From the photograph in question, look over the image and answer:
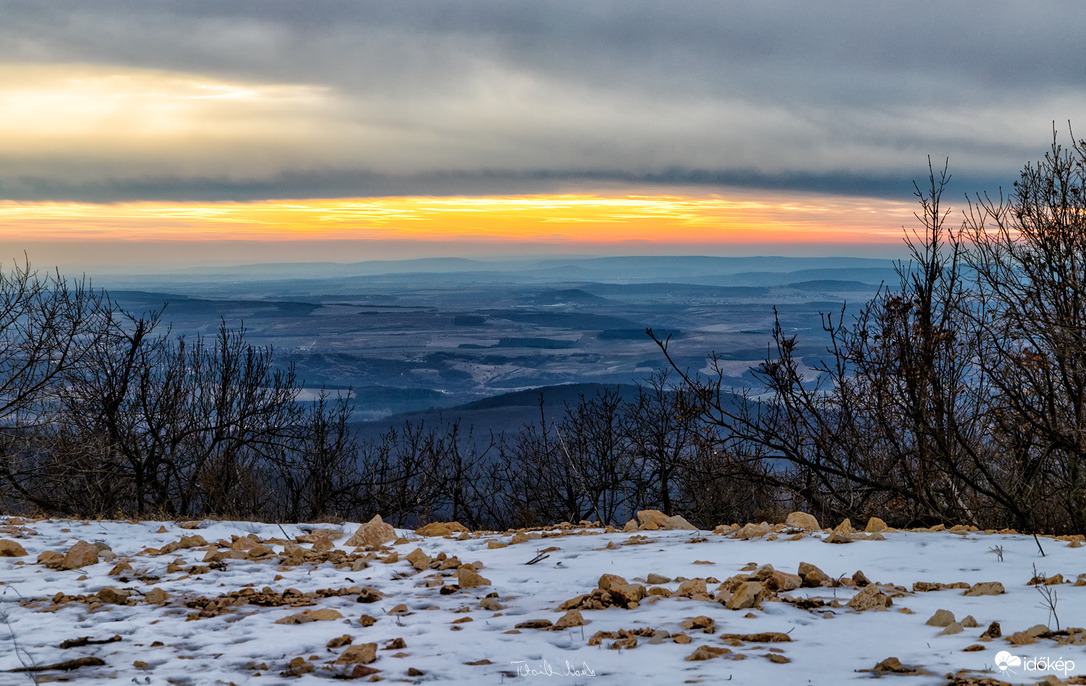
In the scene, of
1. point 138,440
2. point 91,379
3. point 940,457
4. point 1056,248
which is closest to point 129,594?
point 940,457

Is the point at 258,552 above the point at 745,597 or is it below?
below

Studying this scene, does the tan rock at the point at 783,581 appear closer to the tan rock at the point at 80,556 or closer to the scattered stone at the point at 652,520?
the scattered stone at the point at 652,520

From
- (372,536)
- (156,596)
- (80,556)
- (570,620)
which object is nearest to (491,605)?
(570,620)

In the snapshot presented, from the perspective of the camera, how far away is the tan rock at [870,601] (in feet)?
18.3

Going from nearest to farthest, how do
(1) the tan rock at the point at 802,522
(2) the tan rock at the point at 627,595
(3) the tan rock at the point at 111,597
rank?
1. (2) the tan rock at the point at 627,595
2. (3) the tan rock at the point at 111,597
3. (1) the tan rock at the point at 802,522

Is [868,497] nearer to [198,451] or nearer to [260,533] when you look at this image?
[260,533]

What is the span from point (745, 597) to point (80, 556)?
5.97m

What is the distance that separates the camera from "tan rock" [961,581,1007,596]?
19.1 feet

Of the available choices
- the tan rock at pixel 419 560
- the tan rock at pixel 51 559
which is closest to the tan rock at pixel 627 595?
the tan rock at pixel 419 560

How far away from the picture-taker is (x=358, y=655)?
4922 mm

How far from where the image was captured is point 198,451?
26594 mm

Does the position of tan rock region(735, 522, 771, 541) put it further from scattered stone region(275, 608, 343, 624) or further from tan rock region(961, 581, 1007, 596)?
scattered stone region(275, 608, 343, 624)

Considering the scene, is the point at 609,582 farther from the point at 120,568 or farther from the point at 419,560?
the point at 120,568

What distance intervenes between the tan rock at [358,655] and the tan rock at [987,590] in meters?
4.12
